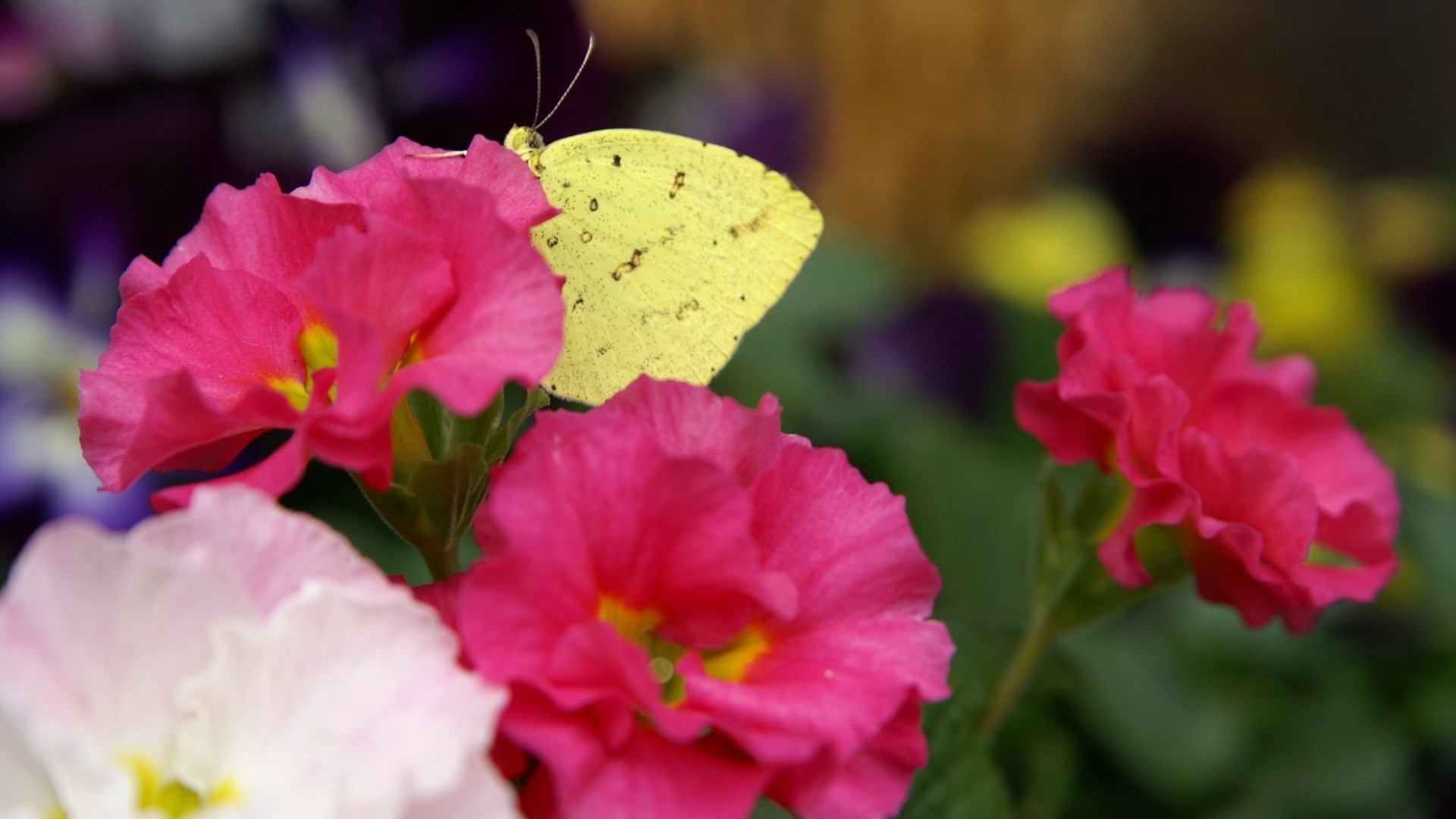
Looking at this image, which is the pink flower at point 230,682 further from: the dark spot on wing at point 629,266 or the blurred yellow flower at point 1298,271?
the blurred yellow flower at point 1298,271

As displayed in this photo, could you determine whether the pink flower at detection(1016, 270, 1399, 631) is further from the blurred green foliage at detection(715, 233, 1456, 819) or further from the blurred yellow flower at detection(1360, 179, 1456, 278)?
the blurred yellow flower at detection(1360, 179, 1456, 278)

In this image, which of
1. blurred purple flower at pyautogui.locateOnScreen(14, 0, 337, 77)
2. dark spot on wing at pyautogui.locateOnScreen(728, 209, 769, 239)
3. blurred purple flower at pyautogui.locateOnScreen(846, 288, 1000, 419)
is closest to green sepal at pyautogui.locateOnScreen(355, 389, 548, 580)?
dark spot on wing at pyautogui.locateOnScreen(728, 209, 769, 239)

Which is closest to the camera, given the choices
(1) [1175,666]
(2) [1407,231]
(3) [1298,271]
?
(1) [1175,666]

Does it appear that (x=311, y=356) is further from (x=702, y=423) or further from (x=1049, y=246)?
(x=1049, y=246)

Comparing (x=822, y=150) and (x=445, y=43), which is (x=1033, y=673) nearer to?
(x=445, y=43)

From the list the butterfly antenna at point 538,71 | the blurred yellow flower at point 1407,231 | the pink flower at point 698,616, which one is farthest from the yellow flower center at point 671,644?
the blurred yellow flower at point 1407,231

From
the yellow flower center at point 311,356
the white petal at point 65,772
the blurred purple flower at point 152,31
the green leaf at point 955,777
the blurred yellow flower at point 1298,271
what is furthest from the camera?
the blurred yellow flower at point 1298,271

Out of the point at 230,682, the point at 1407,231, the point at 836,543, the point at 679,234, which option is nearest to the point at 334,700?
the point at 230,682
